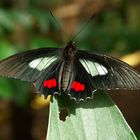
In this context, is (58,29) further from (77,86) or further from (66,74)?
(77,86)

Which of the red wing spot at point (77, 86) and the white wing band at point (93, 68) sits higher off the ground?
the white wing band at point (93, 68)

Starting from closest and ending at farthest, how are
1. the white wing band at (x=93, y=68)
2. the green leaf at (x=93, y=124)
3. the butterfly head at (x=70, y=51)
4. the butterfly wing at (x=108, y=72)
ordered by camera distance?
the green leaf at (x=93, y=124)
the butterfly wing at (x=108, y=72)
the white wing band at (x=93, y=68)
the butterfly head at (x=70, y=51)

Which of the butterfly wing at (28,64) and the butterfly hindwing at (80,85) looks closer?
the butterfly hindwing at (80,85)

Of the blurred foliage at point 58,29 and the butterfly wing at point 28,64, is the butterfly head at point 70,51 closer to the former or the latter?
the butterfly wing at point 28,64

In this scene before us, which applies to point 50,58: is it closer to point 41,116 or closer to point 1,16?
point 1,16

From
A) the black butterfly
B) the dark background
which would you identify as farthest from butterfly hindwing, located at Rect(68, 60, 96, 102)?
the dark background

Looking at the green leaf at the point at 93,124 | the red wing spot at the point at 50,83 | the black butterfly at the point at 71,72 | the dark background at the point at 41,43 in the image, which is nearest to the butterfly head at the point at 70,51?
the black butterfly at the point at 71,72

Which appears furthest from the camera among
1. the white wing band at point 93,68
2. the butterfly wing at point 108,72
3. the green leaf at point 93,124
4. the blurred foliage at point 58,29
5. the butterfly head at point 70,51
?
the blurred foliage at point 58,29

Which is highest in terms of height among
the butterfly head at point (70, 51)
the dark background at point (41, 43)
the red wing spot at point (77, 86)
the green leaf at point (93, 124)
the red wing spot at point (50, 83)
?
the dark background at point (41, 43)
